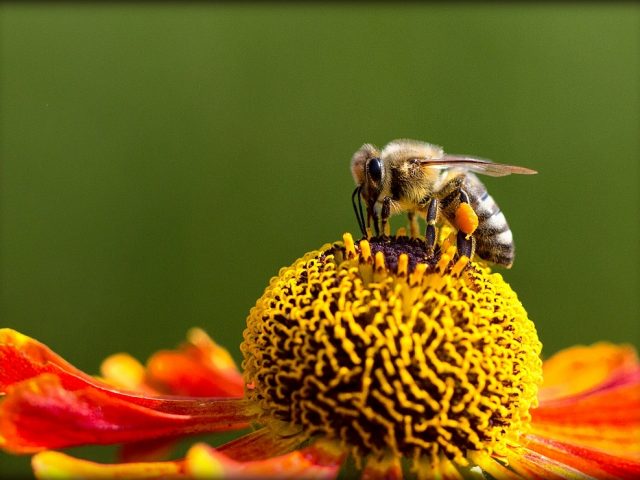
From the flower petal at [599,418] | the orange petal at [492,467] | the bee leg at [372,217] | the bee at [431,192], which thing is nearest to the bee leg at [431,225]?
the bee at [431,192]

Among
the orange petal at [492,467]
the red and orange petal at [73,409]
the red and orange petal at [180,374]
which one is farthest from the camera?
the red and orange petal at [180,374]

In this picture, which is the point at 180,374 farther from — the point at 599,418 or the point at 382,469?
the point at 599,418

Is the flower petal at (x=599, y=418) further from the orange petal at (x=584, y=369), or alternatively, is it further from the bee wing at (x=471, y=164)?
Result: the bee wing at (x=471, y=164)

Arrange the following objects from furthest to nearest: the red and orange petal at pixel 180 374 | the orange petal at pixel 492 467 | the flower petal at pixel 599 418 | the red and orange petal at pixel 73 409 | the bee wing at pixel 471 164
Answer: the red and orange petal at pixel 180 374
the flower petal at pixel 599 418
the bee wing at pixel 471 164
the orange petal at pixel 492 467
the red and orange petal at pixel 73 409

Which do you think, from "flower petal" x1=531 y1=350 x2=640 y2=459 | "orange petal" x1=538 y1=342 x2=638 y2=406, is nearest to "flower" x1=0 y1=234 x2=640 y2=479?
"flower petal" x1=531 y1=350 x2=640 y2=459

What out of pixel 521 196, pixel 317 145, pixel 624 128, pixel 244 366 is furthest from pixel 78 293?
pixel 624 128

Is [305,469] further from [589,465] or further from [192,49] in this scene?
[192,49]
